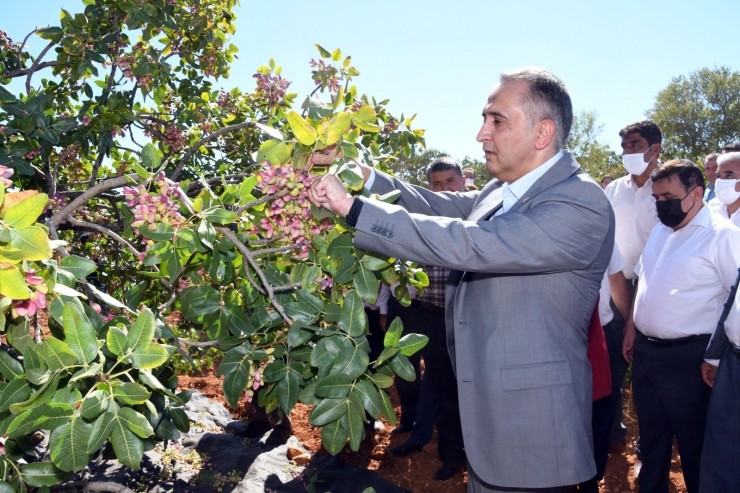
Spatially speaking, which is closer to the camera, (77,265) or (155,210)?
(77,265)

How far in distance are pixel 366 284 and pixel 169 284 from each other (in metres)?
0.86

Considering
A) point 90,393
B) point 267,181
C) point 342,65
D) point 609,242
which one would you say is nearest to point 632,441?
point 609,242

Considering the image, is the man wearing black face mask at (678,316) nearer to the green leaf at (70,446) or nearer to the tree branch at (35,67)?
the green leaf at (70,446)

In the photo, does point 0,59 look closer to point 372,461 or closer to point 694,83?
point 372,461

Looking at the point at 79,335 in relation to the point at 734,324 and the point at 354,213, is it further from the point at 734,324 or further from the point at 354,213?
the point at 734,324

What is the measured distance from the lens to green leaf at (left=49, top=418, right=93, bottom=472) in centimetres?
142

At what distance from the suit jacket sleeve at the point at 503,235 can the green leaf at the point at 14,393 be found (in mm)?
960

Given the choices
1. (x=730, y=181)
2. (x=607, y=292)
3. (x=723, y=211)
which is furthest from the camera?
(x=723, y=211)

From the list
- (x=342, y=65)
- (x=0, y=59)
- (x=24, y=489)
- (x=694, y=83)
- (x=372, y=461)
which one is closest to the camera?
(x=24, y=489)

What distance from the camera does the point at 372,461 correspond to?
203 inches

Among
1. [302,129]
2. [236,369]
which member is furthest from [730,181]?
[236,369]

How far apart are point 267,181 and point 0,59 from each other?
2.42 m

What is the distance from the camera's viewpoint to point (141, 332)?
1.49 m

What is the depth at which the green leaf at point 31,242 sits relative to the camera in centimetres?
132
